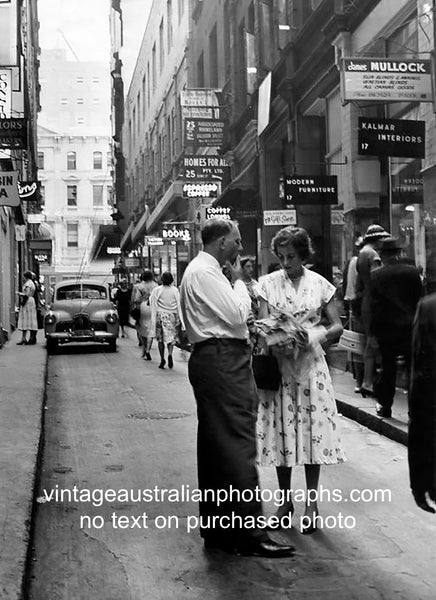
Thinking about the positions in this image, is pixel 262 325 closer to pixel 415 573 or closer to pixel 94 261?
pixel 415 573

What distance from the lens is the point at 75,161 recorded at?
7862 centimetres

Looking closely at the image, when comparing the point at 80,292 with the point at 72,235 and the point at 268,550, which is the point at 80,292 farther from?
the point at 72,235

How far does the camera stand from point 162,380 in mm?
13977

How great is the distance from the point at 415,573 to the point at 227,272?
6.27ft

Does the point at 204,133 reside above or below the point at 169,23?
below

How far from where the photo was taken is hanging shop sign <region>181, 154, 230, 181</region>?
2573cm

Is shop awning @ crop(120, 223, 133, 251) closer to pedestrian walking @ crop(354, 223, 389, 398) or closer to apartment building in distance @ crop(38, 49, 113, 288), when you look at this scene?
apartment building in distance @ crop(38, 49, 113, 288)

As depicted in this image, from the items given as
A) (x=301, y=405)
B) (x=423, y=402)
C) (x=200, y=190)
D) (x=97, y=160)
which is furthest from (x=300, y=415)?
(x=97, y=160)

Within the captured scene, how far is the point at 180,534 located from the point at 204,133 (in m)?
21.0

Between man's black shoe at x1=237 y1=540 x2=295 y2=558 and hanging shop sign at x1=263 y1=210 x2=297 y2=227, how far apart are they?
13.6 m

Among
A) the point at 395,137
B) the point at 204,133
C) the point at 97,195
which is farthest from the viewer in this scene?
the point at 97,195

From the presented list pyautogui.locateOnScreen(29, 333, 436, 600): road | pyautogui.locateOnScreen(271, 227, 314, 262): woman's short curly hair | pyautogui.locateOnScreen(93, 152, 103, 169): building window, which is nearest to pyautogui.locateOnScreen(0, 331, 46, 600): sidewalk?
pyautogui.locateOnScreen(29, 333, 436, 600): road

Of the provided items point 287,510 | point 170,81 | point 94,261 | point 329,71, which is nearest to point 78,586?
point 287,510


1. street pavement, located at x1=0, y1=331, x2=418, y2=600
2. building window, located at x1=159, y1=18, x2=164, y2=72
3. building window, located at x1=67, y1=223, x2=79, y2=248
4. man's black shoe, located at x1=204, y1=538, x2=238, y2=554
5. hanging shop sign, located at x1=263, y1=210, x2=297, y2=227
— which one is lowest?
man's black shoe, located at x1=204, y1=538, x2=238, y2=554
